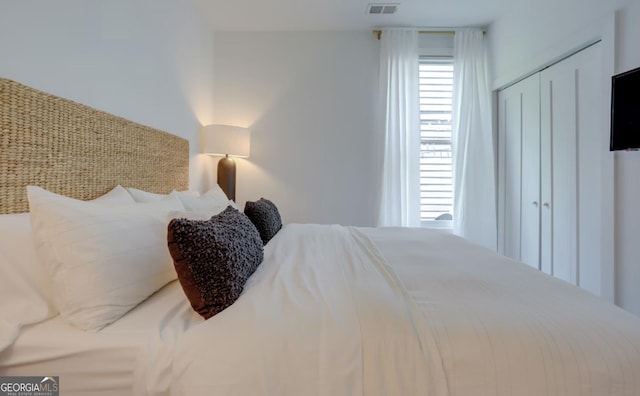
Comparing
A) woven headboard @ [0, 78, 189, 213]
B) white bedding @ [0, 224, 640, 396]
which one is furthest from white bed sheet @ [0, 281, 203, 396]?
woven headboard @ [0, 78, 189, 213]

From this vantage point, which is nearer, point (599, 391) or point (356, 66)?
point (599, 391)

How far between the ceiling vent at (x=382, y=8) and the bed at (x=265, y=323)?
2450mm

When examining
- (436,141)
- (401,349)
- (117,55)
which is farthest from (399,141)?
(401,349)

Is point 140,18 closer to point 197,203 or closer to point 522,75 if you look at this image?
point 197,203

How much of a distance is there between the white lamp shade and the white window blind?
1874 millimetres

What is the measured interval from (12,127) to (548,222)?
3.24 metres

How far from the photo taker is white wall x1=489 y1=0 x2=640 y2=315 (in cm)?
164

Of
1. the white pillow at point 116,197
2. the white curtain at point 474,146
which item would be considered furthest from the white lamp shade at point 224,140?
the white curtain at point 474,146

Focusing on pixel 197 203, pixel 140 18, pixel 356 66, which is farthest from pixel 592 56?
pixel 140 18

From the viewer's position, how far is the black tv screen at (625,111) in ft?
5.06

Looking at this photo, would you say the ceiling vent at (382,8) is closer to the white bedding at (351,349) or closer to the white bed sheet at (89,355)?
the white bedding at (351,349)

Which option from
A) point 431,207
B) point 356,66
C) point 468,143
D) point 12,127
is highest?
point 356,66

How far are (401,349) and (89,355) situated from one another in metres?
0.74

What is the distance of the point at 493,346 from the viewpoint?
0.66m
